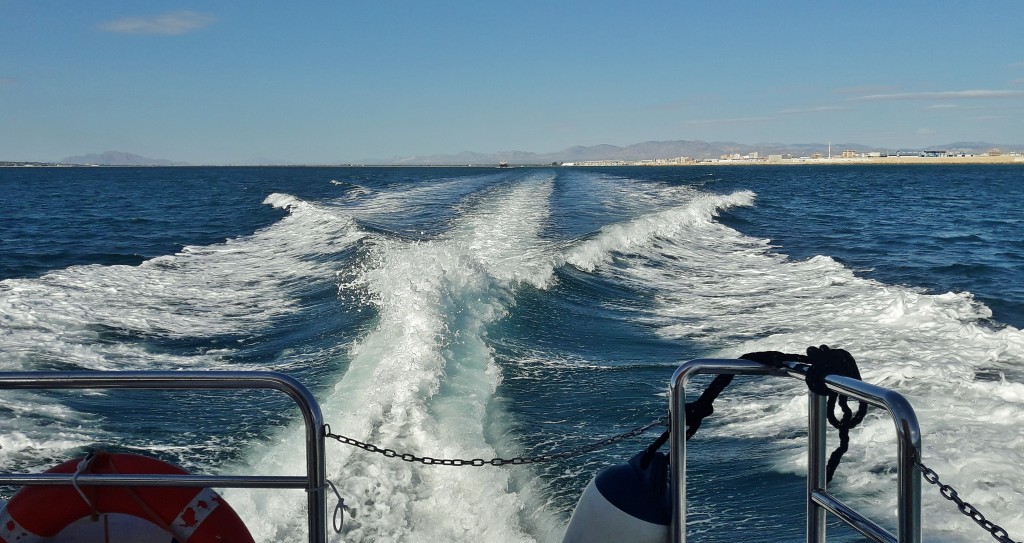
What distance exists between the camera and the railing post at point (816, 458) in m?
2.21

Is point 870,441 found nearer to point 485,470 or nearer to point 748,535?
point 748,535

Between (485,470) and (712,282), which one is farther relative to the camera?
(712,282)

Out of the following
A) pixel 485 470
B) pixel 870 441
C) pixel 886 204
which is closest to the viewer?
pixel 485 470

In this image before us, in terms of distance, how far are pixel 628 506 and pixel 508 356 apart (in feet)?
15.8

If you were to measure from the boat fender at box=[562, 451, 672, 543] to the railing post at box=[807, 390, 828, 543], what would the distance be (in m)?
0.38

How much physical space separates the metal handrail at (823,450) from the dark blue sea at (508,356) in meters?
1.79

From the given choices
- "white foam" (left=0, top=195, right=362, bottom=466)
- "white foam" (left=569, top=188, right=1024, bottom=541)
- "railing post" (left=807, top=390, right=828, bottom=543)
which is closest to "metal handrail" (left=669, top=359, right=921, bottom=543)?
"railing post" (left=807, top=390, right=828, bottom=543)

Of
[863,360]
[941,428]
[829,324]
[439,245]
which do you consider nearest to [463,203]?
[439,245]

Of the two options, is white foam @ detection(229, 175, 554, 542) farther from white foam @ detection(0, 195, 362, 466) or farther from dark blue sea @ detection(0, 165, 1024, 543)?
A: white foam @ detection(0, 195, 362, 466)

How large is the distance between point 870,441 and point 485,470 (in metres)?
2.34

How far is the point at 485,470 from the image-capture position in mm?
4543

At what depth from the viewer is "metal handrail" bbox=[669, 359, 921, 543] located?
1.83m

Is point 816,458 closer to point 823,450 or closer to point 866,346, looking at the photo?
point 823,450

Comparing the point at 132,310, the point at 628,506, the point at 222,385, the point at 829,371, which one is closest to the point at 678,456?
the point at 628,506
